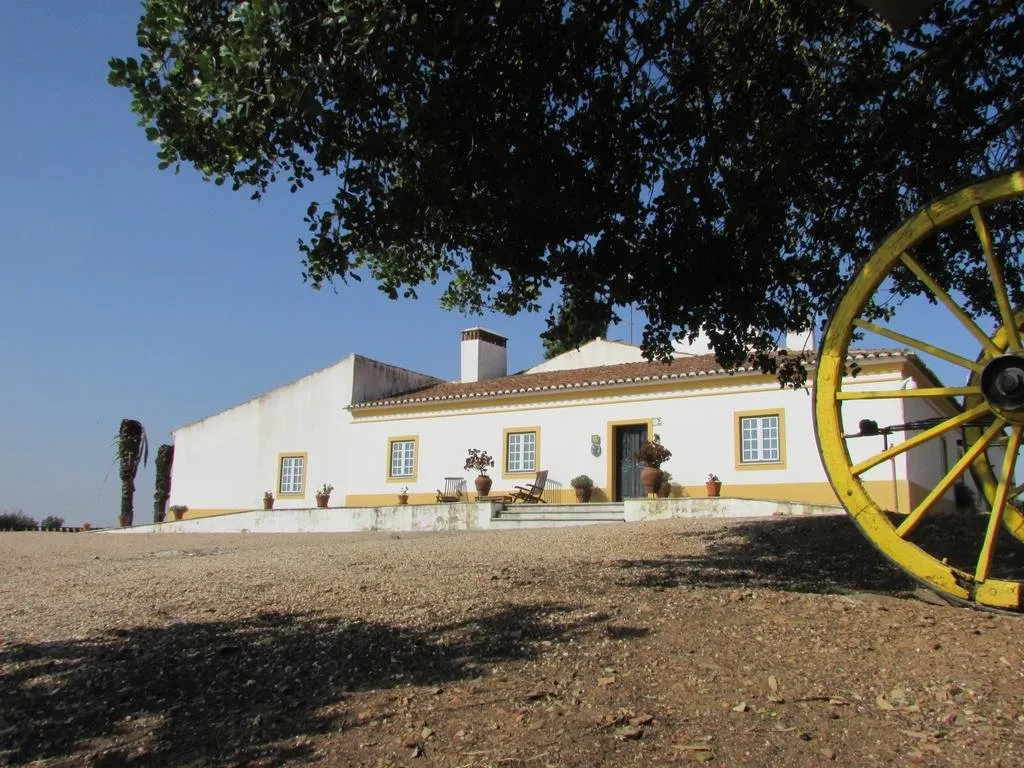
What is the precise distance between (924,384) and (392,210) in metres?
17.7

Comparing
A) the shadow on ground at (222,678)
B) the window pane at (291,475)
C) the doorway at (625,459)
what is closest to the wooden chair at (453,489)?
the doorway at (625,459)

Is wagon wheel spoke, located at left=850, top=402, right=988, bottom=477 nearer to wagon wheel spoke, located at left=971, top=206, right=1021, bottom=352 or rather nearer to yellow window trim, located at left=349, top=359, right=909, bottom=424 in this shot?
wagon wheel spoke, located at left=971, top=206, right=1021, bottom=352

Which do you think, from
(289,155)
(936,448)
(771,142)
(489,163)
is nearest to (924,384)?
(936,448)

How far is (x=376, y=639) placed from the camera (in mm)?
4980

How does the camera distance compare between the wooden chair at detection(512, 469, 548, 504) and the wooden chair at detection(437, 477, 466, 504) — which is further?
the wooden chair at detection(437, 477, 466, 504)

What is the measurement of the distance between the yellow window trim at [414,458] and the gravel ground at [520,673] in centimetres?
1779

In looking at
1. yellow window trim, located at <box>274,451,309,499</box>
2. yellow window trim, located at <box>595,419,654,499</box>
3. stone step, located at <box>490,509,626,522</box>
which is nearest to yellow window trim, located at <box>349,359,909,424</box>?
yellow window trim, located at <box>595,419,654,499</box>

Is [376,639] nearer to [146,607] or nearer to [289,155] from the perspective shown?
[146,607]

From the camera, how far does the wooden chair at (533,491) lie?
67.2 ft

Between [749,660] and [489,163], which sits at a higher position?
[489,163]

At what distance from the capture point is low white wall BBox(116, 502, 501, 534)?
1902 centimetres

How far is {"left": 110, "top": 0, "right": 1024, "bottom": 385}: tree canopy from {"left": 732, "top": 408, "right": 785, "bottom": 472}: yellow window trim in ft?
37.3

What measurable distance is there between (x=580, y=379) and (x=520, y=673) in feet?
61.1

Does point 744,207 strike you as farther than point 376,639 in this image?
Yes
